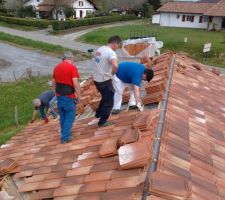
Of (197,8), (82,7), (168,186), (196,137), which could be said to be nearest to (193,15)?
(197,8)

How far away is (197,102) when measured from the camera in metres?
7.38

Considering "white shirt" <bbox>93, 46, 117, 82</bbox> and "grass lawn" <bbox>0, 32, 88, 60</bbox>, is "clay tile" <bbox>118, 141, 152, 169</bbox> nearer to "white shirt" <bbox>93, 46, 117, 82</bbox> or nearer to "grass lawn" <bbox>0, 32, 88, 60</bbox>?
"white shirt" <bbox>93, 46, 117, 82</bbox>

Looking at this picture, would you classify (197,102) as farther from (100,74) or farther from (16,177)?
(16,177)

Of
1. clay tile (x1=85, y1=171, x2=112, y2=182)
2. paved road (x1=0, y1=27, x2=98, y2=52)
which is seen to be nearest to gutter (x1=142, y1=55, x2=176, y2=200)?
clay tile (x1=85, y1=171, x2=112, y2=182)

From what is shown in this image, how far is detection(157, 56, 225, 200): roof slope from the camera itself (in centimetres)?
421

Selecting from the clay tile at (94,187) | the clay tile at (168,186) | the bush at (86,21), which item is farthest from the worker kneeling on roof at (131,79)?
the bush at (86,21)

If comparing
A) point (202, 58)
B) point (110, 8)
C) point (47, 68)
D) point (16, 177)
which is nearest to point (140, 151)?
point (16, 177)

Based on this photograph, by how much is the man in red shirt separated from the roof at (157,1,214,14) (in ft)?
161

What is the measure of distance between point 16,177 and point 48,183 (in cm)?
80

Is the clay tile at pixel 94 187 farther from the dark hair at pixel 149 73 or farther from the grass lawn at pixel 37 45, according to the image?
the grass lawn at pixel 37 45

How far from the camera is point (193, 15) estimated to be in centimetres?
5241

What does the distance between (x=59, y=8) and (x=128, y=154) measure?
59.1 metres

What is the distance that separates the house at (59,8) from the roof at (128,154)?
55216 mm

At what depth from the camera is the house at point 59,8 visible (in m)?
60.1
